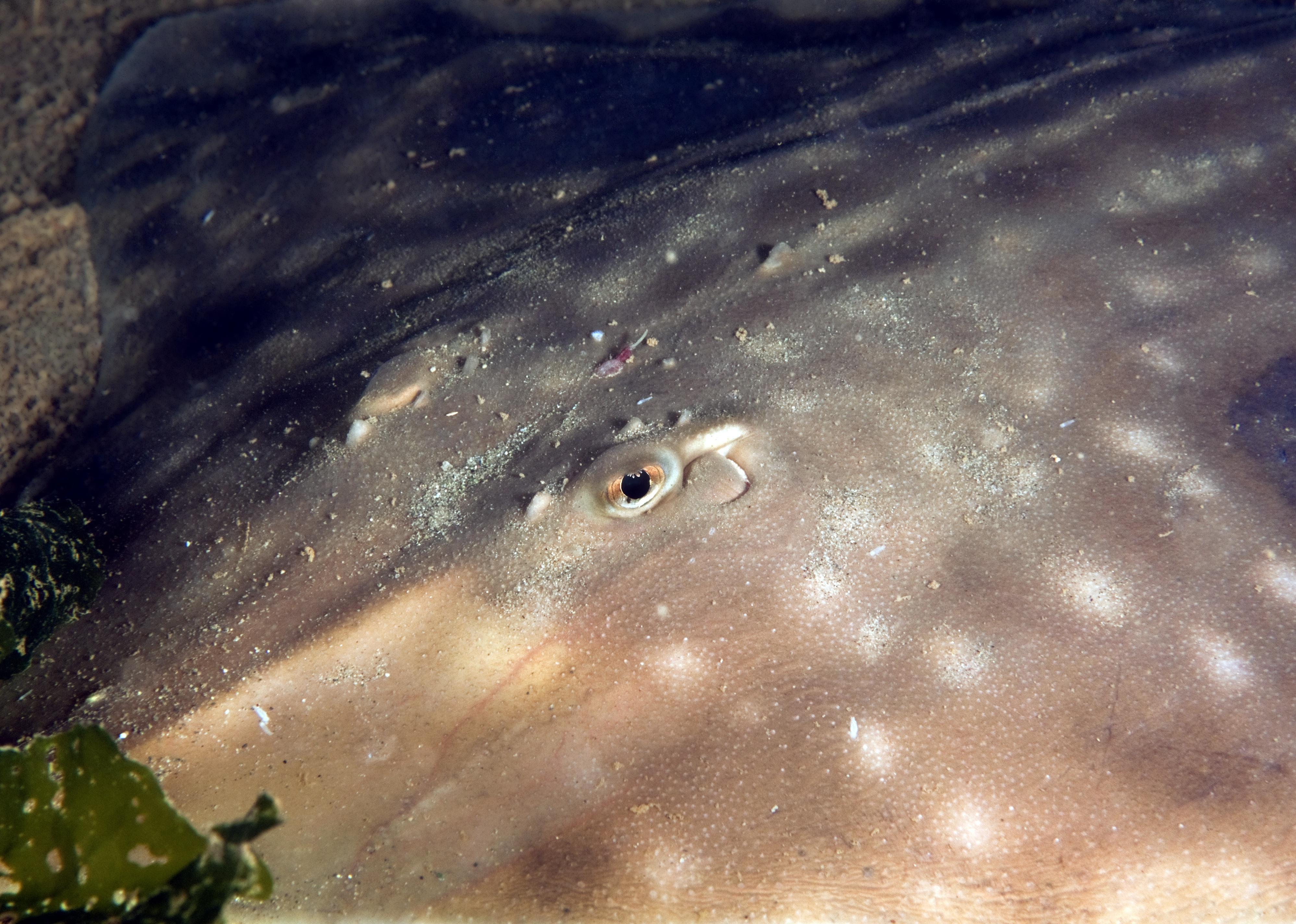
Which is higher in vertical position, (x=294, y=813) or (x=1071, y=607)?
(x=294, y=813)

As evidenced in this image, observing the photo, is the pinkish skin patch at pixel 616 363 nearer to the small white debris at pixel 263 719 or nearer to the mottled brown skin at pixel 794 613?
the mottled brown skin at pixel 794 613

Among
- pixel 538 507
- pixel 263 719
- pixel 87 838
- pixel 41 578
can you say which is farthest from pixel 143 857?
pixel 538 507

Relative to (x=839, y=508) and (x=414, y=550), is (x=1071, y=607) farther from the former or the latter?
(x=414, y=550)

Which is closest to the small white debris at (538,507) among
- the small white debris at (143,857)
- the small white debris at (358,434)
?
the small white debris at (358,434)

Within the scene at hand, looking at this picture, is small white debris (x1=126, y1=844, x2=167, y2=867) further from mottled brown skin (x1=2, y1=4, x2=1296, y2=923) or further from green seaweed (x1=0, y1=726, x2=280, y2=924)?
mottled brown skin (x1=2, y1=4, x2=1296, y2=923)

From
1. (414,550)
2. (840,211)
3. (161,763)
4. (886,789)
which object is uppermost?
(840,211)

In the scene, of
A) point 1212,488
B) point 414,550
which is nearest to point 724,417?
point 414,550

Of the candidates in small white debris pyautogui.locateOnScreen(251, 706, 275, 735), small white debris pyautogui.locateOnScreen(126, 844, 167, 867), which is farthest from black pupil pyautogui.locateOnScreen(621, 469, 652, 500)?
small white debris pyautogui.locateOnScreen(126, 844, 167, 867)
